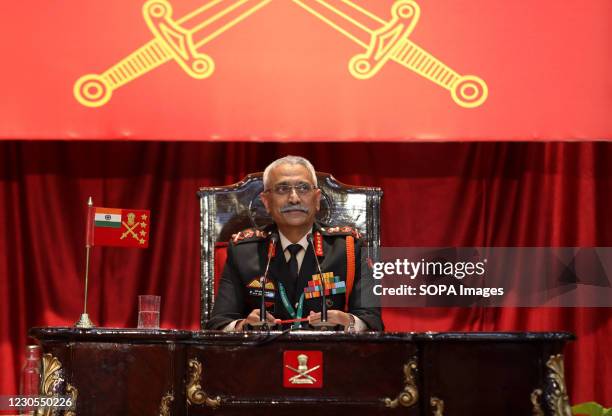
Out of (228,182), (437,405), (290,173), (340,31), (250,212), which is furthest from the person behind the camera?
(228,182)

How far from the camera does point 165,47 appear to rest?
10.6 feet

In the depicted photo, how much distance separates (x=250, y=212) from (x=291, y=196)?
27 centimetres

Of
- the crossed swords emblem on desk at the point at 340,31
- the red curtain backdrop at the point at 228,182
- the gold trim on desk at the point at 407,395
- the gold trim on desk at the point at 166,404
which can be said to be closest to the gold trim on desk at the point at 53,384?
the gold trim on desk at the point at 166,404

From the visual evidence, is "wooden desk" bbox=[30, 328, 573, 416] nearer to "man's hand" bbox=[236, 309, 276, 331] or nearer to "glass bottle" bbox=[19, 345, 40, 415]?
"man's hand" bbox=[236, 309, 276, 331]

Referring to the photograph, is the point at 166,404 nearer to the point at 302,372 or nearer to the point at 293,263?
the point at 302,372

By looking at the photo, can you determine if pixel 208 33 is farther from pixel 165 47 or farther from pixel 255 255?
pixel 255 255

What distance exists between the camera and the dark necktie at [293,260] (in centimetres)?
279

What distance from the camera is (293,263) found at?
282cm

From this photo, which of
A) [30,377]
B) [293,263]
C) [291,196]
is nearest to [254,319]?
[293,263]

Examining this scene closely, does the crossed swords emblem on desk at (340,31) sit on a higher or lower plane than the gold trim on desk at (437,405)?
higher

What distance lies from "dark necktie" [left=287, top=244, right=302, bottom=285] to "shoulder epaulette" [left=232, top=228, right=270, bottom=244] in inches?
4.6

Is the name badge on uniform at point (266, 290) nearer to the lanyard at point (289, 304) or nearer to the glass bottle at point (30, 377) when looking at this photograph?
the lanyard at point (289, 304)

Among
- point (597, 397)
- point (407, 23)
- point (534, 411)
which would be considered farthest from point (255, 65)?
point (597, 397)

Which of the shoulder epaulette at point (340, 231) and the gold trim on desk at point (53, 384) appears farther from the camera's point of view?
the shoulder epaulette at point (340, 231)
